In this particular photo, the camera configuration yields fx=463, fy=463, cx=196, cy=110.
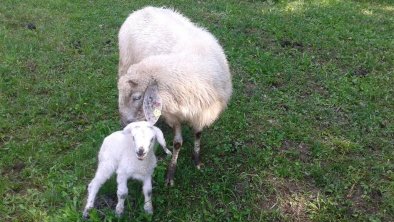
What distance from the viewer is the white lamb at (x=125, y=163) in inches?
145

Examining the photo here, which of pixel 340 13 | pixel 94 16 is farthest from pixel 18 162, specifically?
pixel 340 13

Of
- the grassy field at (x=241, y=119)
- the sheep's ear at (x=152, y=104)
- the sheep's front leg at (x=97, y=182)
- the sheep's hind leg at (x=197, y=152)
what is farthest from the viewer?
the sheep's hind leg at (x=197, y=152)

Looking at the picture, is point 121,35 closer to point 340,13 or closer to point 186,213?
point 186,213

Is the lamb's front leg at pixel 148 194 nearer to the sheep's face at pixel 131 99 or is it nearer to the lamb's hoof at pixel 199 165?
the sheep's face at pixel 131 99

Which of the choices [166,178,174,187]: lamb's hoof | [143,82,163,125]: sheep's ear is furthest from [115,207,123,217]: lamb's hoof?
[143,82,163,125]: sheep's ear

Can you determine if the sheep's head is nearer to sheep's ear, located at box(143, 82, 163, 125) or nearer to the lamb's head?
sheep's ear, located at box(143, 82, 163, 125)

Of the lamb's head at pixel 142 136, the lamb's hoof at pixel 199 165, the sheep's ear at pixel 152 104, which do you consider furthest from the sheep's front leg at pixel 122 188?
the lamb's hoof at pixel 199 165

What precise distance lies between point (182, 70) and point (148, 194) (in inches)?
45.6

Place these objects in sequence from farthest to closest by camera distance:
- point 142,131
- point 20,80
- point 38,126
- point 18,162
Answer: point 20,80 → point 38,126 → point 18,162 → point 142,131

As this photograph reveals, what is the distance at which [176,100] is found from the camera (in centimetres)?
412

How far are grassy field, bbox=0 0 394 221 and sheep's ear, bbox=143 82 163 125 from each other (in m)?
0.74

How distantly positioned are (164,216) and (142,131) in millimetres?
884

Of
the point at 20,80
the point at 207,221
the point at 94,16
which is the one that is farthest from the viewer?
the point at 94,16

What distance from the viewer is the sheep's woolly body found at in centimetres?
413
